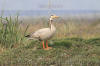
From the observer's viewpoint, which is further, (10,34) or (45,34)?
(10,34)

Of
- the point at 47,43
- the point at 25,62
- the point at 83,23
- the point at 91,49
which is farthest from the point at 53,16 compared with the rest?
the point at 83,23

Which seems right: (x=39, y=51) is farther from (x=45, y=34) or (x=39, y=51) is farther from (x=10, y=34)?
(x=10, y=34)

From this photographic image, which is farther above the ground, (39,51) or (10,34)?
(10,34)

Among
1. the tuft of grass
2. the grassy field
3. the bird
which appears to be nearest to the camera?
the grassy field

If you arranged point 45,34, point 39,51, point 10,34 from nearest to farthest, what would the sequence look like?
point 39,51
point 45,34
point 10,34

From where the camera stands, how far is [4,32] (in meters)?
10.0

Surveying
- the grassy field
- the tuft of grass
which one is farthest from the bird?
the tuft of grass

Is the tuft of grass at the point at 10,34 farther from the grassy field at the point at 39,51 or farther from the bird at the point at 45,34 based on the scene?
the bird at the point at 45,34

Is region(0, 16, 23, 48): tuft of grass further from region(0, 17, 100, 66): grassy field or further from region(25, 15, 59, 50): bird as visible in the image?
region(25, 15, 59, 50): bird

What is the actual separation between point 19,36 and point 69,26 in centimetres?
375

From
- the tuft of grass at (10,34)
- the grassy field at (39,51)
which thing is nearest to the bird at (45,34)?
the grassy field at (39,51)

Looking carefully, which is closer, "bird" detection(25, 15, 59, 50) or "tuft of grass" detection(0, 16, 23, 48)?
"bird" detection(25, 15, 59, 50)

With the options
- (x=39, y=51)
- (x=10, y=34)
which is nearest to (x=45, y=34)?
(x=39, y=51)

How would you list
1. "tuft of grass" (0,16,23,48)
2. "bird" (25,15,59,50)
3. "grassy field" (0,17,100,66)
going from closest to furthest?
"grassy field" (0,17,100,66)
"bird" (25,15,59,50)
"tuft of grass" (0,16,23,48)
